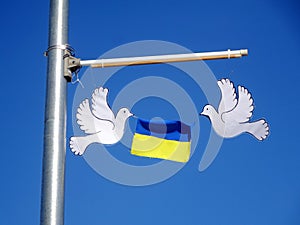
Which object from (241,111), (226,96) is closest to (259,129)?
(241,111)

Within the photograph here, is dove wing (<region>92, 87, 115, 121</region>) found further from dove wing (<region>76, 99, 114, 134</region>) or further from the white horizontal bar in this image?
the white horizontal bar

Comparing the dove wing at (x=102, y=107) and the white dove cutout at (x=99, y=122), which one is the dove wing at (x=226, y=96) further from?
the dove wing at (x=102, y=107)

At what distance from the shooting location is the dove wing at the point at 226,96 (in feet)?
15.5

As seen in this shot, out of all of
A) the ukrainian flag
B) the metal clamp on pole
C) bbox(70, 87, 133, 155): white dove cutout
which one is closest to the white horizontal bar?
the metal clamp on pole

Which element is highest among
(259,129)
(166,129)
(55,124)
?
(166,129)

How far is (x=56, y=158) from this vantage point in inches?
135

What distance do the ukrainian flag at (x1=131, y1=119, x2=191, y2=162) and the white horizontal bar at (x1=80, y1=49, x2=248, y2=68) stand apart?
3.04 ft

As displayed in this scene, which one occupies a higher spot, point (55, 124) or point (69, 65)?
point (69, 65)

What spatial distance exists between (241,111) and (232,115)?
98 millimetres

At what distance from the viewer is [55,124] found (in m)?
3.53

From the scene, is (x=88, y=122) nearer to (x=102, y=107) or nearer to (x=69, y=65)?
(x=102, y=107)

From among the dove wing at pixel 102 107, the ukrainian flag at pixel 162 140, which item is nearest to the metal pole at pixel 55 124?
the dove wing at pixel 102 107

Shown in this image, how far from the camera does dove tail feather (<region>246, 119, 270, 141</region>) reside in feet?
15.8

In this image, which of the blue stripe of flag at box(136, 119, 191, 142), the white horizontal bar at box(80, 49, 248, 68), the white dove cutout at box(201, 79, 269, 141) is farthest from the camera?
the blue stripe of flag at box(136, 119, 191, 142)
